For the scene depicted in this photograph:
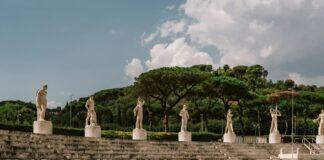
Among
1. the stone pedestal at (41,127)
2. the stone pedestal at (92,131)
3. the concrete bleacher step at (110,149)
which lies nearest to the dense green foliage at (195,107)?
the concrete bleacher step at (110,149)

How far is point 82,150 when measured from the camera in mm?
23391

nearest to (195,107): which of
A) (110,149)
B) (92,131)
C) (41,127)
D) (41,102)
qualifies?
(92,131)

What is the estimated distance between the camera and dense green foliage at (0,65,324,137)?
52.3 metres

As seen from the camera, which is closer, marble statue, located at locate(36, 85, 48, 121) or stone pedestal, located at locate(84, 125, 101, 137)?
marble statue, located at locate(36, 85, 48, 121)

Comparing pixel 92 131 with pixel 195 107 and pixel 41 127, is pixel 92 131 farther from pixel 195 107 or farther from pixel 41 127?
pixel 195 107

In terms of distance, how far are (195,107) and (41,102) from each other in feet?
130

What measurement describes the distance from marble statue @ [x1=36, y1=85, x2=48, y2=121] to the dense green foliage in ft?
86.0

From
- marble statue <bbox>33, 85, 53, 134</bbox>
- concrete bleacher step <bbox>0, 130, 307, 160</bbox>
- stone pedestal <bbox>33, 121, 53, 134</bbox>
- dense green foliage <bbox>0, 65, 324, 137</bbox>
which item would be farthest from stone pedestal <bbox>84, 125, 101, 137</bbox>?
dense green foliage <bbox>0, 65, 324, 137</bbox>

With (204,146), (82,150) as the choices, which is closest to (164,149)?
(204,146)

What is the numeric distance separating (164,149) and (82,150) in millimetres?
6261

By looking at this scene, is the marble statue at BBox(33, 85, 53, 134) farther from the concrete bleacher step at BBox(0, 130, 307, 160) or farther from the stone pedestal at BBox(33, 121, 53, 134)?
the concrete bleacher step at BBox(0, 130, 307, 160)

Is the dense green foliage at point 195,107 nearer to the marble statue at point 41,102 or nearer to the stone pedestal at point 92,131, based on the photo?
the stone pedestal at point 92,131

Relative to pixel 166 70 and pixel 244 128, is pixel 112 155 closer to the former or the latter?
pixel 166 70

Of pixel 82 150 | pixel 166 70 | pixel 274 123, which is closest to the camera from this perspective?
pixel 82 150
